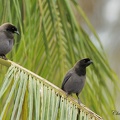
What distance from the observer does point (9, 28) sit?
4.42 metres

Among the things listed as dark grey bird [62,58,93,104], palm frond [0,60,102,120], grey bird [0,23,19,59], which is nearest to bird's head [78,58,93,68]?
dark grey bird [62,58,93,104]

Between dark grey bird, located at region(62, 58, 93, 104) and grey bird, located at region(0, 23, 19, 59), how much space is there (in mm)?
550

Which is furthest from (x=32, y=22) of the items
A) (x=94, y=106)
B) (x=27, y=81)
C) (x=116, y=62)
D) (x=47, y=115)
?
(x=116, y=62)

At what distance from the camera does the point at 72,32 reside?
453 cm

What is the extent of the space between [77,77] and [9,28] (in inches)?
27.8

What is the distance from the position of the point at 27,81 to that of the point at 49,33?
1384 mm

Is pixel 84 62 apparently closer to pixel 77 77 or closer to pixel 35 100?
pixel 77 77

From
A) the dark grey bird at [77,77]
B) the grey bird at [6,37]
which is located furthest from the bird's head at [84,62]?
the grey bird at [6,37]

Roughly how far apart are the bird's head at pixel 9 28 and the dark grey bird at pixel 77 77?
56 centimetres

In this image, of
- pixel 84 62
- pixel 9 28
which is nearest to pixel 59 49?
pixel 84 62

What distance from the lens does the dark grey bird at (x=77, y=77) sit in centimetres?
457

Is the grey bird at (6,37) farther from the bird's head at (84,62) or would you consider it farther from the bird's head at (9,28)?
the bird's head at (84,62)

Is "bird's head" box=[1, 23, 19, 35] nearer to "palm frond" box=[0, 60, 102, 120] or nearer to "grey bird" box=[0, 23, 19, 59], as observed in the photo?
"grey bird" box=[0, 23, 19, 59]

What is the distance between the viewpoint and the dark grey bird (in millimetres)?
4566
